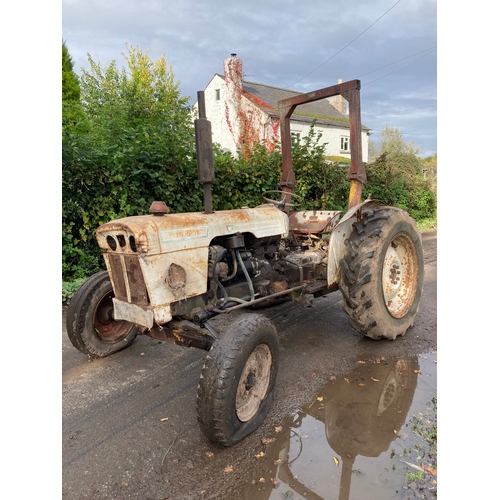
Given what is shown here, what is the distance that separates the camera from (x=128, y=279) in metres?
2.88

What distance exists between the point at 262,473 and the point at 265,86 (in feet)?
76.3

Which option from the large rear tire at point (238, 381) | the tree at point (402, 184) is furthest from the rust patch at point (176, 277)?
the tree at point (402, 184)

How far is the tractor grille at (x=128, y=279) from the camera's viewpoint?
2.80 meters

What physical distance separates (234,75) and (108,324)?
56.0 feet

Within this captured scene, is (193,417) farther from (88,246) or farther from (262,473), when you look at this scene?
(88,246)

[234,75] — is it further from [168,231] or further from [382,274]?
Result: [168,231]

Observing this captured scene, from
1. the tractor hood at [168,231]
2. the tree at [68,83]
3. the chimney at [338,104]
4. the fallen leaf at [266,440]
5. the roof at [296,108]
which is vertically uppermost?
the chimney at [338,104]

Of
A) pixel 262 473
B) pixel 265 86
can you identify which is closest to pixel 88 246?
pixel 262 473

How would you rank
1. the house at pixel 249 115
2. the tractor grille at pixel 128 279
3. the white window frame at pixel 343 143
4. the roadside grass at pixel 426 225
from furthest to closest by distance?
1. the white window frame at pixel 343 143
2. the house at pixel 249 115
3. the roadside grass at pixel 426 225
4. the tractor grille at pixel 128 279

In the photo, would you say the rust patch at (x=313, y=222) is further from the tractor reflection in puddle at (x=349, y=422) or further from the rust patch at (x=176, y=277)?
the rust patch at (x=176, y=277)

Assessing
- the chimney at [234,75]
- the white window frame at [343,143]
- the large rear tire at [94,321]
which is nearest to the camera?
the large rear tire at [94,321]

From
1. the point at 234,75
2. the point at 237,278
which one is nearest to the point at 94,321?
the point at 237,278

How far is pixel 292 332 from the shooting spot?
426 cm

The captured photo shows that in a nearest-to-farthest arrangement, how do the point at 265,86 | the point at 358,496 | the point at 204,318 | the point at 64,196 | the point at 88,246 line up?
the point at 358,496
the point at 204,318
the point at 64,196
the point at 88,246
the point at 265,86
